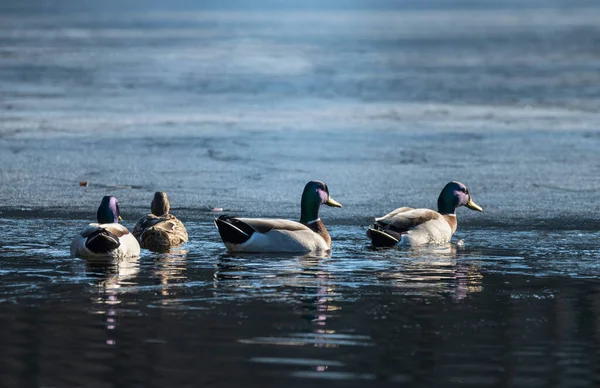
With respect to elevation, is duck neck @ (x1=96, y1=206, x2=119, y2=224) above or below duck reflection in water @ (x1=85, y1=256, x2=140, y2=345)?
above

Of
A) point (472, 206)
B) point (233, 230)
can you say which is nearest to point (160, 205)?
point (233, 230)

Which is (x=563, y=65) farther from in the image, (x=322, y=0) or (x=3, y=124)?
(x=322, y=0)

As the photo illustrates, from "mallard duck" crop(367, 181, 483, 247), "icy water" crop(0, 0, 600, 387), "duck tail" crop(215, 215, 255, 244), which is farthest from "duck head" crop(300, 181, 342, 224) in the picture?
"duck tail" crop(215, 215, 255, 244)

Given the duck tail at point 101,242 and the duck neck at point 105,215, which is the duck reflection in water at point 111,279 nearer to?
→ the duck tail at point 101,242

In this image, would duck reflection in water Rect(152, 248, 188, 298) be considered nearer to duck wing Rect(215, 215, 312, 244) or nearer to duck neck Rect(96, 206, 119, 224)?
duck wing Rect(215, 215, 312, 244)

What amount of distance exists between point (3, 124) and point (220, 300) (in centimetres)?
1133

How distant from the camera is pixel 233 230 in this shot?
10.6m

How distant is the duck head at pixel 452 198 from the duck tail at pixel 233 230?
229 centimetres

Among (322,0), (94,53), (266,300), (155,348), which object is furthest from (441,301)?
(322,0)

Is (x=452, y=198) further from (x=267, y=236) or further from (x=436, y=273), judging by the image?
(x=436, y=273)

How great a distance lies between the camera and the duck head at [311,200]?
37.7ft

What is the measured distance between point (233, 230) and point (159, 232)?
66 centimetres

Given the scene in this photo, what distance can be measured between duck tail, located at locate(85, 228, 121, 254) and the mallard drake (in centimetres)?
79

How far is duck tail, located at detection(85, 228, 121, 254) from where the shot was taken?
1008 centimetres
